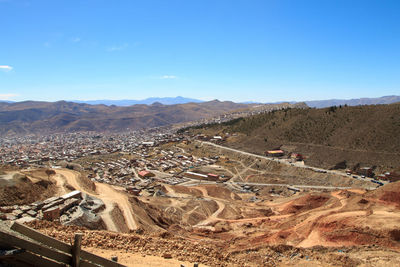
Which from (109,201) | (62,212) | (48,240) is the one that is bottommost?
(109,201)

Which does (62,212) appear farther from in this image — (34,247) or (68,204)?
(34,247)

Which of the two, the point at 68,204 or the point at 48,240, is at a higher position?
the point at 48,240

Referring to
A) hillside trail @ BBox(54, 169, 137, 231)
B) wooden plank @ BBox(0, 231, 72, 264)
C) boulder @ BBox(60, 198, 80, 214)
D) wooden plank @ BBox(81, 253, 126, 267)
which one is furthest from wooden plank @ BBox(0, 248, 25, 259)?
boulder @ BBox(60, 198, 80, 214)

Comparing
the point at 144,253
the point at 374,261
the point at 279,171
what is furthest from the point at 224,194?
the point at 144,253

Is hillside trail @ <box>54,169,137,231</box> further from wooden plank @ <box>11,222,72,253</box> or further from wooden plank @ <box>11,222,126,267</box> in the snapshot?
wooden plank @ <box>11,222,72,253</box>

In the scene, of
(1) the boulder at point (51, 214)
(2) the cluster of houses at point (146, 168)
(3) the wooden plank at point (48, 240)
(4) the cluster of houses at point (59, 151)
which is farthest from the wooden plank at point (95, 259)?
(4) the cluster of houses at point (59, 151)

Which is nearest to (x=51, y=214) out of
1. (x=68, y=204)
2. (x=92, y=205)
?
(x=68, y=204)

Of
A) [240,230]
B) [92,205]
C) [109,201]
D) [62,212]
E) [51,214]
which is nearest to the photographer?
[51,214]
